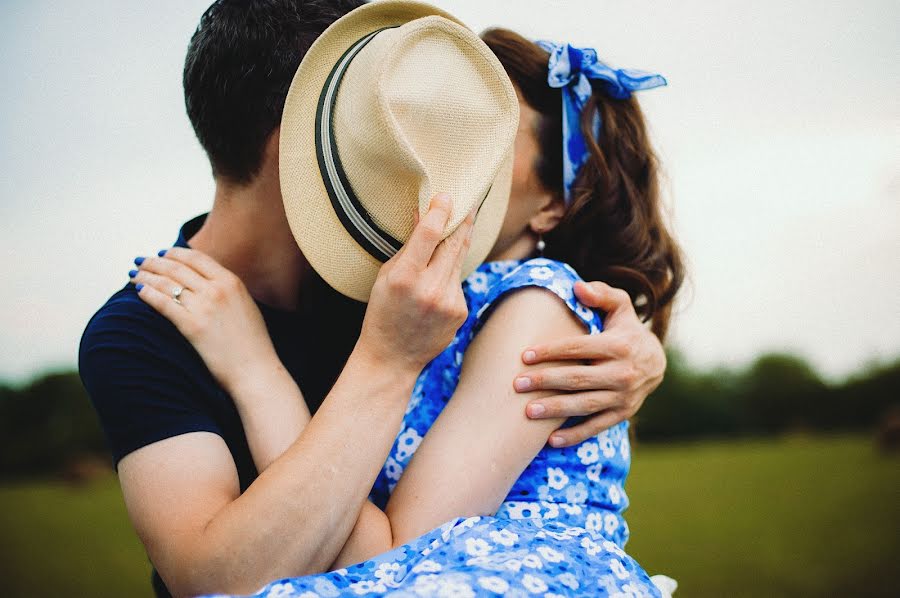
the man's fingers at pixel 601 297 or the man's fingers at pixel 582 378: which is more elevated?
the man's fingers at pixel 601 297

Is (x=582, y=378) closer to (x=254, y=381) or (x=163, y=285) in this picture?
(x=254, y=381)

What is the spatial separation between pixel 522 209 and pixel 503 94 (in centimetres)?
73

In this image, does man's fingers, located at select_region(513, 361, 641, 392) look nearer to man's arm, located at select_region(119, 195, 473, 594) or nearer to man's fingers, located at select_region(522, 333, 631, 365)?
man's fingers, located at select_region(522, 333, 631, 365)

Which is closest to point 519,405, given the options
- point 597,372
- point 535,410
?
point 535,410

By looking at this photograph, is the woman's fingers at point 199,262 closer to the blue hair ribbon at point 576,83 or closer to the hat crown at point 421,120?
the hat crown at point 421,120

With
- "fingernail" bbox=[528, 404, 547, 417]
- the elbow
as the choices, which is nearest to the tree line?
"fingernail" bbox=[528, 404, 547, 417]

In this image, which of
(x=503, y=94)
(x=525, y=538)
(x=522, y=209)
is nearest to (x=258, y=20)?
(x=503, y=94)

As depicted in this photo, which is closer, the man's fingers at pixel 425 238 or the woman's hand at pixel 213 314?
the man's fingers at pixel 425 238

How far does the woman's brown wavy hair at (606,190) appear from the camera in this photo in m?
2.43

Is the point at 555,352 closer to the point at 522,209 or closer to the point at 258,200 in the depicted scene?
the point at 522,209

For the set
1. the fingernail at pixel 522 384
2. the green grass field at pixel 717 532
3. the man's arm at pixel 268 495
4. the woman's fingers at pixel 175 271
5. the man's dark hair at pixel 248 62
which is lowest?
the green grass field at pixel 717 532

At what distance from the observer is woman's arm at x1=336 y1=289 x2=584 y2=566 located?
5.46 feet

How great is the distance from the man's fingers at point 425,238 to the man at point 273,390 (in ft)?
0.25

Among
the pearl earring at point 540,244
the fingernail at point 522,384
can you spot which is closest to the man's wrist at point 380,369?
the fingernail at point 522,384
